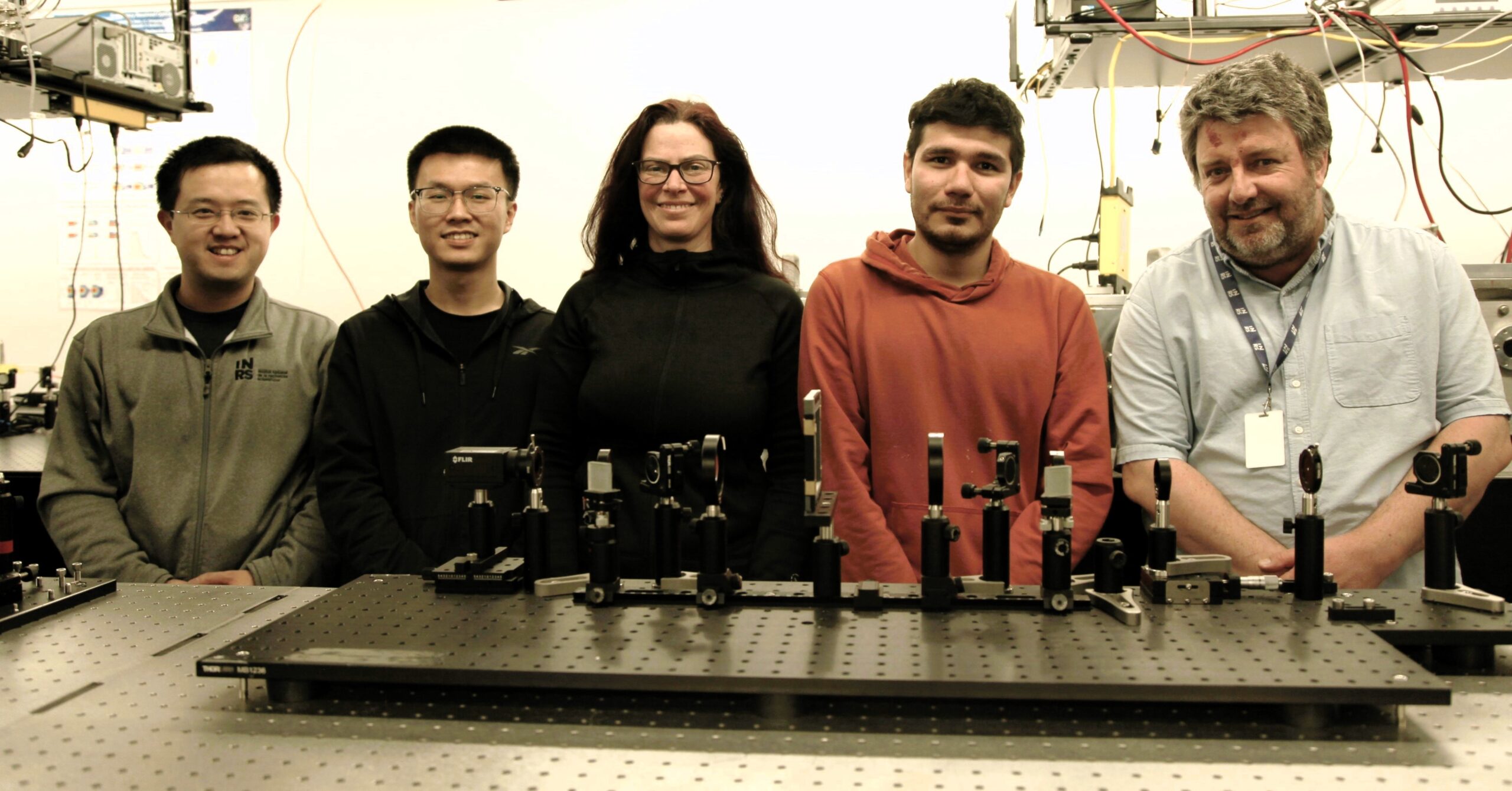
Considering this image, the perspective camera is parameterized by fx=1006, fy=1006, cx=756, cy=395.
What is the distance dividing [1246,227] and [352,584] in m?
1.55

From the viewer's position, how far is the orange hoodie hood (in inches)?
71.4

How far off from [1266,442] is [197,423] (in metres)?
2.06

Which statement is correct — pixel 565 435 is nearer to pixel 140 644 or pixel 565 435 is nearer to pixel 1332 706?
pixel 140 644

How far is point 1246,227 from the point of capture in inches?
69.2

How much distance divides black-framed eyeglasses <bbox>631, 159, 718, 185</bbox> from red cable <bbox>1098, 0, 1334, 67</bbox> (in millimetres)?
1100

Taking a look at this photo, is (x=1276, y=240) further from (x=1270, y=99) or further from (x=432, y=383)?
(x=432, y=383)

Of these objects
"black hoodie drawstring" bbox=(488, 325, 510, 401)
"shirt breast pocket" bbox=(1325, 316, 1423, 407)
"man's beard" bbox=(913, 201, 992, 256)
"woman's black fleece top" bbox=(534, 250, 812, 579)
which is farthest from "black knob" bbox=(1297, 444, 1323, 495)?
"black hoodie drawstring" bbox=(488, 325, 510, 401)

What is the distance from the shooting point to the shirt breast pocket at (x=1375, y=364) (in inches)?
67.4

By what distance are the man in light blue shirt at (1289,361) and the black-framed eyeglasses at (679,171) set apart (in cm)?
85

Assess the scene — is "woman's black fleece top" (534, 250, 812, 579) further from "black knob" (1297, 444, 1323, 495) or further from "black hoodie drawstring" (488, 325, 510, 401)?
"black knob" (1297, 444, 1323, 495)

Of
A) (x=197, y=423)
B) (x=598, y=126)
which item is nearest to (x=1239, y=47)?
(x=598, y=126)

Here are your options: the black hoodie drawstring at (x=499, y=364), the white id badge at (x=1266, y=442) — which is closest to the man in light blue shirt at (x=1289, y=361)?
the white id badge at (x=1266, y=442)

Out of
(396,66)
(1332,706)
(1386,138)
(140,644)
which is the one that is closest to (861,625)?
(1332,706)

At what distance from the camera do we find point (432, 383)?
6.63 ft
